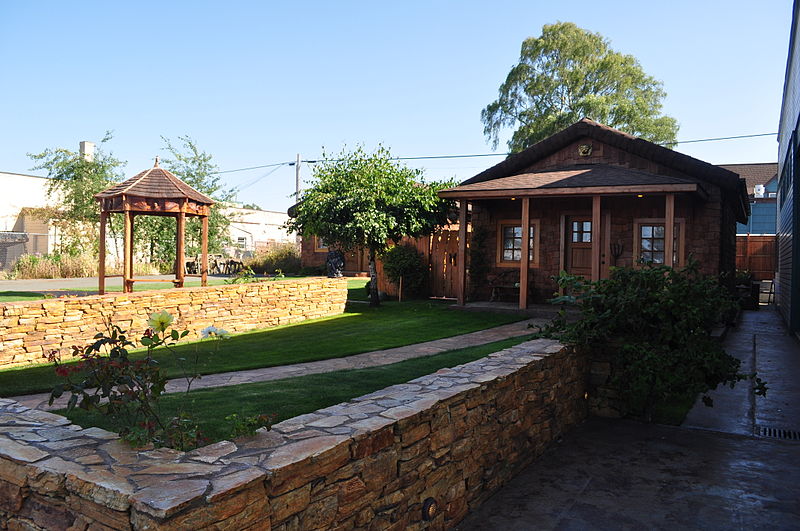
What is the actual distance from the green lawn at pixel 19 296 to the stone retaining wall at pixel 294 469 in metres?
10.7

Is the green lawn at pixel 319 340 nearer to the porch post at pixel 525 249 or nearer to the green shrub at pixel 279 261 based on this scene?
the porch post at pixel 525 249

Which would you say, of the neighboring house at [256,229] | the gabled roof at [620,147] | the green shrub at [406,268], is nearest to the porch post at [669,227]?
the gabled roof at [620,147]

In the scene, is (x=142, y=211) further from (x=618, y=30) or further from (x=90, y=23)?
(x=618, y=30)

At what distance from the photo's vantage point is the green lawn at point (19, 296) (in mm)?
12670

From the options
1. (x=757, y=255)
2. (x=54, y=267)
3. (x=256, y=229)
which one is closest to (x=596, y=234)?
(x=757, y=255)

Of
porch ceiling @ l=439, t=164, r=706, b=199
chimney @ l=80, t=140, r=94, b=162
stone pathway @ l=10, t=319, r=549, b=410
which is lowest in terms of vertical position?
stone pathway @ l=10, t=319, r=549, b=410

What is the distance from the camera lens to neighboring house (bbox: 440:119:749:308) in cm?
1178

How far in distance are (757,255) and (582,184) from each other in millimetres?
16821

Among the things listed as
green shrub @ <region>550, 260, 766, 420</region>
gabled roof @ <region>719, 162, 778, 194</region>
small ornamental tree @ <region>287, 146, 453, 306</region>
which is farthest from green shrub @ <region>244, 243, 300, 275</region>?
gabled roof @ <region>719, 162, 778, 194</region>

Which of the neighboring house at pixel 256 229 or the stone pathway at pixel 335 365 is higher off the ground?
the neighboring house at pixel 256 229

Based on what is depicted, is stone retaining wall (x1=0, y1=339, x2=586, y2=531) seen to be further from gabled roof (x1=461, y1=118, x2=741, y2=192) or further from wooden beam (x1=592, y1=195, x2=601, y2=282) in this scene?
gabled roof (x1=461, y1=118, x2=741, y2=192)

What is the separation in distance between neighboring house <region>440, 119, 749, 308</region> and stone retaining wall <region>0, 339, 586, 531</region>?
7.53 m

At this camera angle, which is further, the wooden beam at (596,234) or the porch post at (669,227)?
the wooden beam at (596,234)

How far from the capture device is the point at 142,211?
40.6ft
